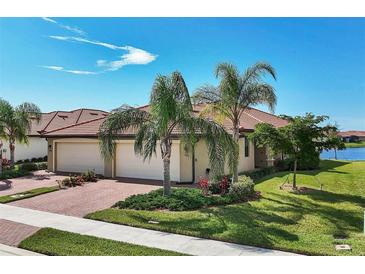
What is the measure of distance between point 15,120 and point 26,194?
9418 mm

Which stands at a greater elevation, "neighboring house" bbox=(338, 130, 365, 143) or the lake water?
"neighboring house" bbox=(338, 130, 365, 143)

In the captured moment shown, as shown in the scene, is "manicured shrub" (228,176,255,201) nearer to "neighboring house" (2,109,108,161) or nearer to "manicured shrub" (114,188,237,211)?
"manicured shrub" (114,188,237,211)

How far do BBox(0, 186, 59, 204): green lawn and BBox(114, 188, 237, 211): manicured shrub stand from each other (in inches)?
197

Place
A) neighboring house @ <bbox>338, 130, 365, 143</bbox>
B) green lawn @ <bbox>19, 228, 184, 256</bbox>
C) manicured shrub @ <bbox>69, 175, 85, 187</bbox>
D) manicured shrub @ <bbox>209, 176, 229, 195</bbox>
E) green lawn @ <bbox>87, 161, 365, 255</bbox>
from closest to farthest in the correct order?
green lawn @ <bbox>19, 228, 184, 256</bbox>, green lawn @ <bbox>87, 161, 365, 255</bbox>, manicured shrub @ <bbox>209, 176, 229, 195</bbox>, manicured shrub @ <bbox>69, 175, 85, 187</bbox>, neighboring house @ <bbox>338, 130, 365, 143</bbox>

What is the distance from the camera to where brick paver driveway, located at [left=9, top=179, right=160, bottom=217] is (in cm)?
1256

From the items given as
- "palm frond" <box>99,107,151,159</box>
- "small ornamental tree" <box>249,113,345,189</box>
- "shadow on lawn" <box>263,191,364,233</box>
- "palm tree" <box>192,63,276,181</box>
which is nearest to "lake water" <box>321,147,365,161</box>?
"small ornamental tree" <box>249,113,345,189</box>

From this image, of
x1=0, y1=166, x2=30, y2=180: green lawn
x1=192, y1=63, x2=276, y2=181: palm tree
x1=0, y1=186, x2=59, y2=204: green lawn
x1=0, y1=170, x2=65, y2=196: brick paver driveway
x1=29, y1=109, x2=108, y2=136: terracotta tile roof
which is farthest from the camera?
x1=29, y1=109, x2=108, y2=136: terracotta tile roof

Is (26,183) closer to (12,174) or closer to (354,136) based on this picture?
(12,174)

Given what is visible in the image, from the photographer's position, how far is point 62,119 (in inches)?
1356

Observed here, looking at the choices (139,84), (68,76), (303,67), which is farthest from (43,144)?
(303,67)

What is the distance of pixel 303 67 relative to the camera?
52.6ft

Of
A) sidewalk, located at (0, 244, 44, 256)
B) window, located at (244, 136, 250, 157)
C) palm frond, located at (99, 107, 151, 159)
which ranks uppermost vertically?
palm frond, located at (99, 107, 151, 159)

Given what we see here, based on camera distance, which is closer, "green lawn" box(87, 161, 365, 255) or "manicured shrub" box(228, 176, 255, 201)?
"green lawn" box(87, 161, 365, 255)
